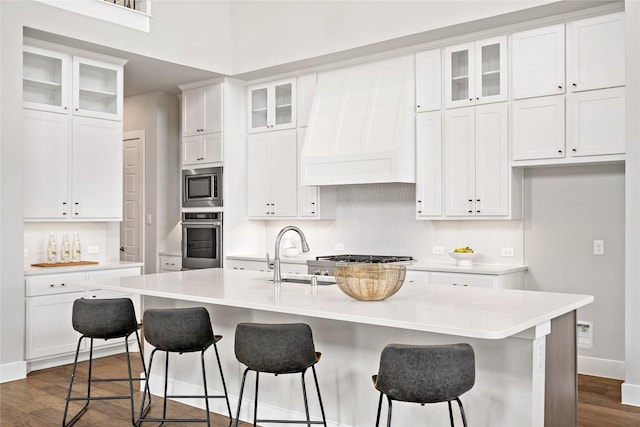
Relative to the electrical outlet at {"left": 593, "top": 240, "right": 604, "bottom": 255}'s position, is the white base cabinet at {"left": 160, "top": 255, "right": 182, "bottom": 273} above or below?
below

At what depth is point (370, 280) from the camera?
3096 mm

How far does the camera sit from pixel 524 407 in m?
2.81

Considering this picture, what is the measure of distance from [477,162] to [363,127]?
118cm

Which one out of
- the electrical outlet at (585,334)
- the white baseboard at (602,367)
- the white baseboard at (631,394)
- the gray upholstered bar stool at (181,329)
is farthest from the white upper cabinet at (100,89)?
the white baseboard at (631,394)

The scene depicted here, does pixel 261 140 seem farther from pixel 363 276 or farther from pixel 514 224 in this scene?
pixel 363 276

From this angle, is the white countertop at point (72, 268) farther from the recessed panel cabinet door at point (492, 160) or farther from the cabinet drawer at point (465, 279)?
the recessed panel cabinet door at point (492, 160)

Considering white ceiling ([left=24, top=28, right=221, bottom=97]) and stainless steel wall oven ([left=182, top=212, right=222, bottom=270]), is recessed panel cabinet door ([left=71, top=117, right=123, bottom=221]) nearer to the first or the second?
white ceiling ([left=24, top=28, right=221, bottom=97])

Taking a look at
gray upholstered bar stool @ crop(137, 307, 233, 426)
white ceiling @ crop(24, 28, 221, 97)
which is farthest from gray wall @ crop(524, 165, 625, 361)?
white ceiling @ crop(24, 28, 221, 97)

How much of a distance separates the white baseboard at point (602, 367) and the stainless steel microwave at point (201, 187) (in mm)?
4140

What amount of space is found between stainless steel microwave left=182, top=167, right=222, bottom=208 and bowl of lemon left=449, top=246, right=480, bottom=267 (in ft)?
9.54

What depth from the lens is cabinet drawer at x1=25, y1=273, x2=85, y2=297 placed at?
5.08m

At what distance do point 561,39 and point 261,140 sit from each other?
3435 millimetres

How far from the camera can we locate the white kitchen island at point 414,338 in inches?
107

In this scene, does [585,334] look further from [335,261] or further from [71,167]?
[71,167]
